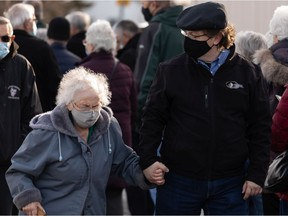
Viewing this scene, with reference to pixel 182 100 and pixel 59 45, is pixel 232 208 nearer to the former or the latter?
pixel 182 100

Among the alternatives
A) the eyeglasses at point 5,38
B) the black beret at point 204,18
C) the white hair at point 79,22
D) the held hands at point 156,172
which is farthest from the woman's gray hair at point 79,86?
the white hair at point 79,22

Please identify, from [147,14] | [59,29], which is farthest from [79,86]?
[59,29]

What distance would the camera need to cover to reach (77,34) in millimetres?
10219

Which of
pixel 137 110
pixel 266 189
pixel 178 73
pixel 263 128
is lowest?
pixel 137 110

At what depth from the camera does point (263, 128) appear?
539 centimetres

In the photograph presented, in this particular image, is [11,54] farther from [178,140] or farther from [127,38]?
[127,38]

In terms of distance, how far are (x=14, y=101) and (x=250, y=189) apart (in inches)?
79.7

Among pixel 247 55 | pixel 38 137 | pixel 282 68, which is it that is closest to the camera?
pixel 38 137

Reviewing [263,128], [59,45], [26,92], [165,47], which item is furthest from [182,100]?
[59,45]

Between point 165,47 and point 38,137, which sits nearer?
point 38,137

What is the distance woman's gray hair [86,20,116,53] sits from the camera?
26.3ft

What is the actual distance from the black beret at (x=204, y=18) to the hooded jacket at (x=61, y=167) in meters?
0.79

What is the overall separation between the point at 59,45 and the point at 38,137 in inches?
161

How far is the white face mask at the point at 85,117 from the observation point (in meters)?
5.20
